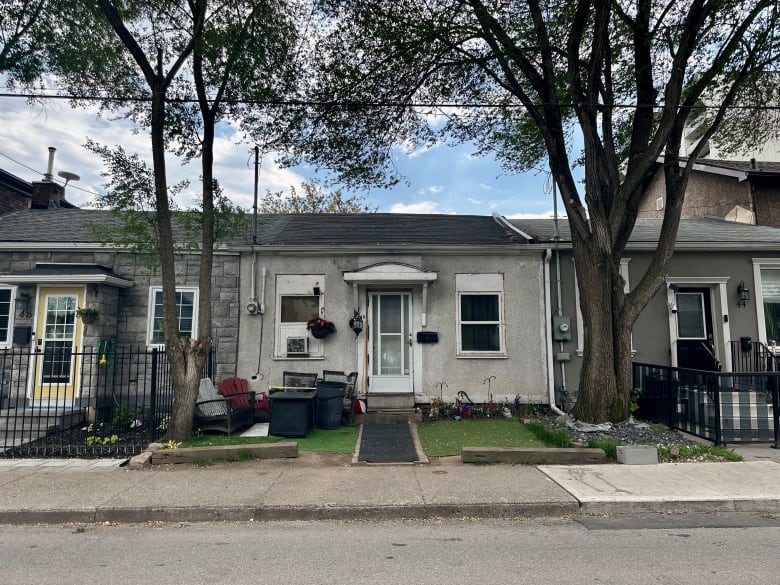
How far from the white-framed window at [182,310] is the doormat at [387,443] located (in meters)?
4.20

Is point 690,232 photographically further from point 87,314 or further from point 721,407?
point 87,314

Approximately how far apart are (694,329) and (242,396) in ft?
30.8

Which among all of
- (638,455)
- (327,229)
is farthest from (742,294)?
(327,229)

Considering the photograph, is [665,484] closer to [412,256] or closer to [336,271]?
[412,256]

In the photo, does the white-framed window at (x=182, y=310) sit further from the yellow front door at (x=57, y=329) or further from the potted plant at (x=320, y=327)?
the potted plant at (x=320, y=327)

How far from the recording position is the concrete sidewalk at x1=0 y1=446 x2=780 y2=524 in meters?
4.99

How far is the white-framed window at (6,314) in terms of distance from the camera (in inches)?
379

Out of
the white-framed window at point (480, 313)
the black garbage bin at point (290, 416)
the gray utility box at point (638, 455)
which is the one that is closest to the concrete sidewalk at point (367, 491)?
the gray utility box at point (638, 455)

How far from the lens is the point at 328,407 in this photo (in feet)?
28.7

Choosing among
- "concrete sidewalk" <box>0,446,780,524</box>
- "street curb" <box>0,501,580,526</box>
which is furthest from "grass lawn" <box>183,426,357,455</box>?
"street curb" <box>0,501,580,526</box>

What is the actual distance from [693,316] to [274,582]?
1009 centimetres

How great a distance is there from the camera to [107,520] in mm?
4949

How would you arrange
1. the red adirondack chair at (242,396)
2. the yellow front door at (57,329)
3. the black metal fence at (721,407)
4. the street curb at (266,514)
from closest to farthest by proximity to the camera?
1. the street curb at (266,514)
2. the black metal fence at (721,407)
3. the red adirondack chair at (242,396)
4. the yellow front door at (57,329)

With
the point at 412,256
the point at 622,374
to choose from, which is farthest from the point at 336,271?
the point at 622,374
